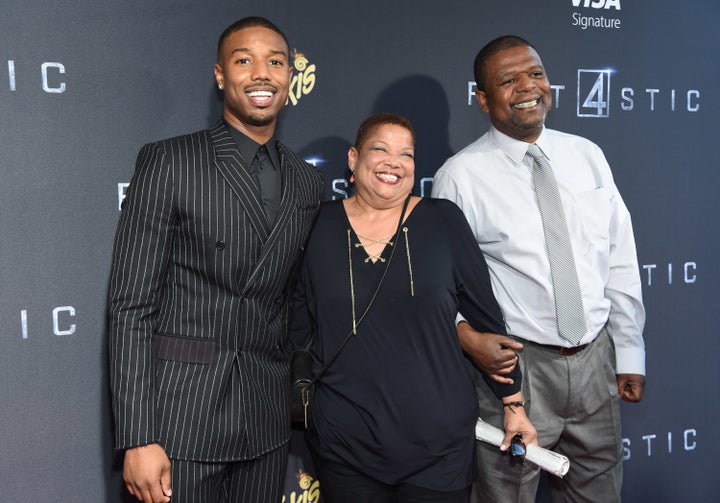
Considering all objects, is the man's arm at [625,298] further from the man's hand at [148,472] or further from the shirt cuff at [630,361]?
the man's hand at [148,472]

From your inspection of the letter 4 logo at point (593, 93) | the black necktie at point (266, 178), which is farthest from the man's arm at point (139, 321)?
the letter 4 logo at point (593, 93)

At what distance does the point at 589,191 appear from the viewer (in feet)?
7.68

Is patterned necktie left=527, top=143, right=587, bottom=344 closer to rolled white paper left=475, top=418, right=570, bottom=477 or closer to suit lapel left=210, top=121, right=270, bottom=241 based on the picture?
rolled white paper left=475, top=418, right=570, bottom=477

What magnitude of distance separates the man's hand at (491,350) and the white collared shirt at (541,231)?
181 millimetres

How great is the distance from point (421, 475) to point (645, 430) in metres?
1.66

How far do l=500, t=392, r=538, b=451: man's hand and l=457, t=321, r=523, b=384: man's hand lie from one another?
0.06 meters

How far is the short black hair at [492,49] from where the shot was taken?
2332mm

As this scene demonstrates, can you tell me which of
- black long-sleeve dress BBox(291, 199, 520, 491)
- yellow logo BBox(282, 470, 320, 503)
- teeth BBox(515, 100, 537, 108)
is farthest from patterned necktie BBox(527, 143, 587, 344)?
yellow logo BBox(282, 470, 320, 503)

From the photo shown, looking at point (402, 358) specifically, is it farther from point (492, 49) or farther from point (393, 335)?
point (492, 49)

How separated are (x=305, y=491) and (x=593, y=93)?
6.27 feet

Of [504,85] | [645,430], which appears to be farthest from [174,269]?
[645,430]

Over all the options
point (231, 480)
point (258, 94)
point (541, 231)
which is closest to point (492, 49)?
point (541, 231)

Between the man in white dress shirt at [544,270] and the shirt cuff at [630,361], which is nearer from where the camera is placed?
the man in white dress shirt at [544,270]

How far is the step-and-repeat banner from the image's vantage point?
2.22 m
